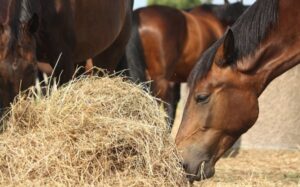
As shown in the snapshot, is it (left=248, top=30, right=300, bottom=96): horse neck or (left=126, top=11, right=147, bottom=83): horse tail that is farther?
(left=126, top=11, right=147, bottom=83): horse tail

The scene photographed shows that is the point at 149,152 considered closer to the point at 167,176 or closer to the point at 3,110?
the point at 167,176

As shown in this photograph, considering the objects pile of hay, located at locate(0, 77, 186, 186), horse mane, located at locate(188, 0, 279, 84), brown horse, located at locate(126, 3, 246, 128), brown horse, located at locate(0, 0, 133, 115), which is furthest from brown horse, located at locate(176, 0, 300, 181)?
brown horse, located at locate(126, 3, 246, 128)

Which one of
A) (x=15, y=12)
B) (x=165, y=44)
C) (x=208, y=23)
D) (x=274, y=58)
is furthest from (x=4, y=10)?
(x=208, y=23)

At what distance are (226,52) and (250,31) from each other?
20cm

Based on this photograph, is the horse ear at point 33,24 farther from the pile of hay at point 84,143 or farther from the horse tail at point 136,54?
the horse tail at point 136,54

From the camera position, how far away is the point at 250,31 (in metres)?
3.82

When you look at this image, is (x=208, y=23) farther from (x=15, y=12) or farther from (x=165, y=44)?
(x=15, y=12)

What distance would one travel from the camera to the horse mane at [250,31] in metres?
3.81

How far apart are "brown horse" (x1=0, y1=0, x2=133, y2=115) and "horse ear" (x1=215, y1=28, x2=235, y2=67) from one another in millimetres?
1104

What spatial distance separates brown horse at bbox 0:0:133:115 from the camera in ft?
12.2

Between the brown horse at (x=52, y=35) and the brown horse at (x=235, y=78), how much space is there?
1.00 meters

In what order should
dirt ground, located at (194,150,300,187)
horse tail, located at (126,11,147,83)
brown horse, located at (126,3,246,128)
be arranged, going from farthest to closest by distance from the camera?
brown horse, located at (126,3,246,128)
horse tail, located at (126,11,147,83)
dirt ground, located at (194,150,300,187)

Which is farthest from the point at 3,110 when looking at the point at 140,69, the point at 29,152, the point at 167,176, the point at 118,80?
the point at 140,69

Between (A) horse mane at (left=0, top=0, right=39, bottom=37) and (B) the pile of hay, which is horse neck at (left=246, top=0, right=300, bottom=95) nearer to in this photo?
(B) the pile of hay
